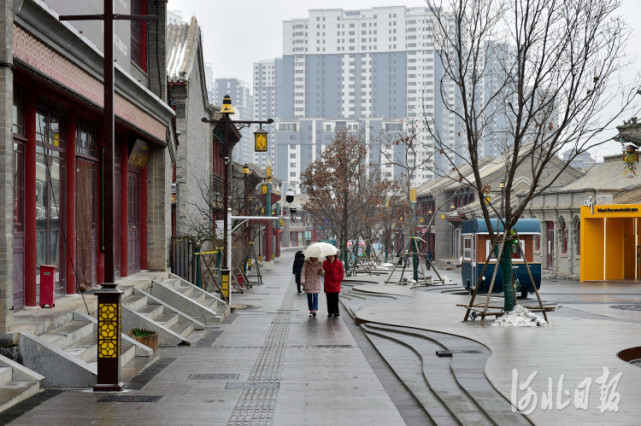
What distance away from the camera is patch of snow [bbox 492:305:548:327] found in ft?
56.1

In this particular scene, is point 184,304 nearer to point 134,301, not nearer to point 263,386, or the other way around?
point 134,301

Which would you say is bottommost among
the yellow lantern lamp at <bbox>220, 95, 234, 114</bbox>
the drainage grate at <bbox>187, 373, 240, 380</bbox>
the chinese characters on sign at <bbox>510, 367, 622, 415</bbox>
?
the drainage grate at <bbox>187, 373, 240, 380</bbox>

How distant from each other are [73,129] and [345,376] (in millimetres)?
7542

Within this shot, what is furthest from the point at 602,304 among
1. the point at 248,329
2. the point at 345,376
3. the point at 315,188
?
the point at 315,188

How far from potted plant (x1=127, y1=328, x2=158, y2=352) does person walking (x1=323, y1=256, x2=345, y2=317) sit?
23.3ft

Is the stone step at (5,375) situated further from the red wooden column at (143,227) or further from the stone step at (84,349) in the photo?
the red wooden column at (143,227)

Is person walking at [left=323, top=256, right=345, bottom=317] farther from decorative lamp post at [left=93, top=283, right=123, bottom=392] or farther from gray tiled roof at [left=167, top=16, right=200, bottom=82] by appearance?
gray tiled roof at [left=167, top=16, right=200, bottom=82]

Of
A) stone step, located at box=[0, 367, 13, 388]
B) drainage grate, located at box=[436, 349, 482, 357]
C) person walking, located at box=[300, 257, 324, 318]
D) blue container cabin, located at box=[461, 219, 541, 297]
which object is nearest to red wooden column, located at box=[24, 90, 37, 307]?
stone step, located at box=[0, 367, 13, 388]

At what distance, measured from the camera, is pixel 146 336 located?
45.3ft

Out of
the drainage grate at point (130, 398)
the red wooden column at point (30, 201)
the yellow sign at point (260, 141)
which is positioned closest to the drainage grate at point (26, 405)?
the drainage grate at point (130, 398)

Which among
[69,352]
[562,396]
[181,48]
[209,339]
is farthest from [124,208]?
[181,48]

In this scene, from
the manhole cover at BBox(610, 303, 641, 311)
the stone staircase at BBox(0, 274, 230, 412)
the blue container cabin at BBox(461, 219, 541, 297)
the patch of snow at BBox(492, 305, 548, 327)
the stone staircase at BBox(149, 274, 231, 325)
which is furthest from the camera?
the blue container cabin at BBox(461, 219, 541, 297)

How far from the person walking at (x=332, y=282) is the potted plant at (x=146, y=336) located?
7.11 m

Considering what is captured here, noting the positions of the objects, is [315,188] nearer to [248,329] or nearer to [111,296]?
[248,329]
